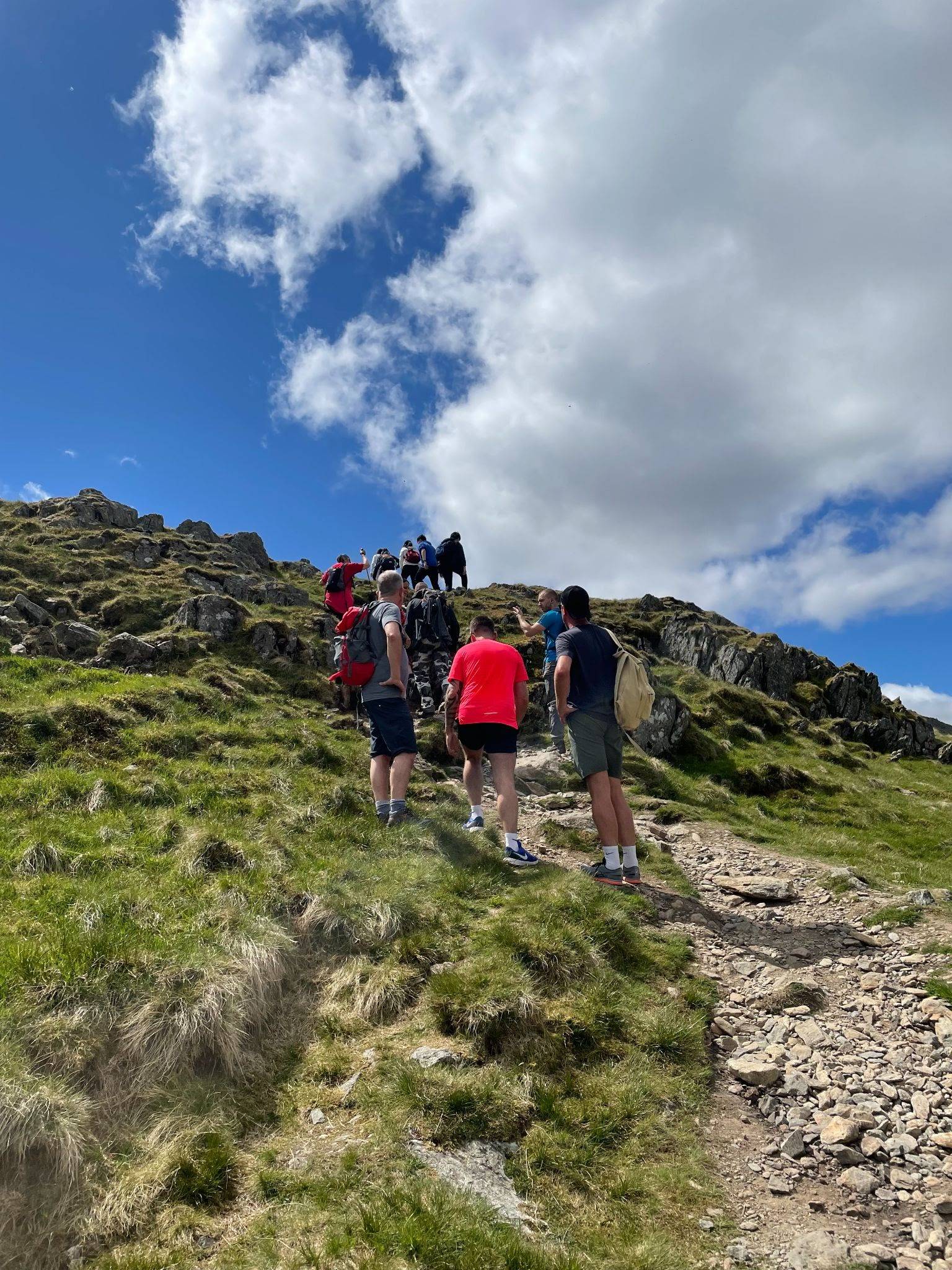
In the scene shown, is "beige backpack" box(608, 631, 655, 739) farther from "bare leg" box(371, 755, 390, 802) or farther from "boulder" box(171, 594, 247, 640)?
"boulder" box(171, 594, 247, 640)

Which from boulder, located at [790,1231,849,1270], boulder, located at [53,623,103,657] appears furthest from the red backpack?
boulder, located at [53,623,103,657]

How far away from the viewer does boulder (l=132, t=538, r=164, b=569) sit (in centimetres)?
4228

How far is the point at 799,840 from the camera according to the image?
50.1 ft

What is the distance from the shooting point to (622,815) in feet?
29.9

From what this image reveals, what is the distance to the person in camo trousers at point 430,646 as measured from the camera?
65.9 ft

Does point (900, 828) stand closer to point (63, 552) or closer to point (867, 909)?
point (867, 909)

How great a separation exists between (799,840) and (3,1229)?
15324 mm

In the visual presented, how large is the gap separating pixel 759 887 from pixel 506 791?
13.8 feet

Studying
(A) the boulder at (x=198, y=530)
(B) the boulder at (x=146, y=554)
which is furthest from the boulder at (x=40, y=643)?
(A) the boulder at (x=198, y=530)

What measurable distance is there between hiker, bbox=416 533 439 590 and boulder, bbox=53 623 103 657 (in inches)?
434

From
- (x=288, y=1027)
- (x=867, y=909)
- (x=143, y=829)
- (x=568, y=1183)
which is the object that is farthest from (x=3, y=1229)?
(x=867, y=909)

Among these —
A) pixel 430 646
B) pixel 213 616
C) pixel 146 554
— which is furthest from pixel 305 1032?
pixel 146 554

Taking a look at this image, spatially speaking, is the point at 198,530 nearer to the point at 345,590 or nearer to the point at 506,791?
the point at 345,590

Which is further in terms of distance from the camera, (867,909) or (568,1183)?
(867,909)
